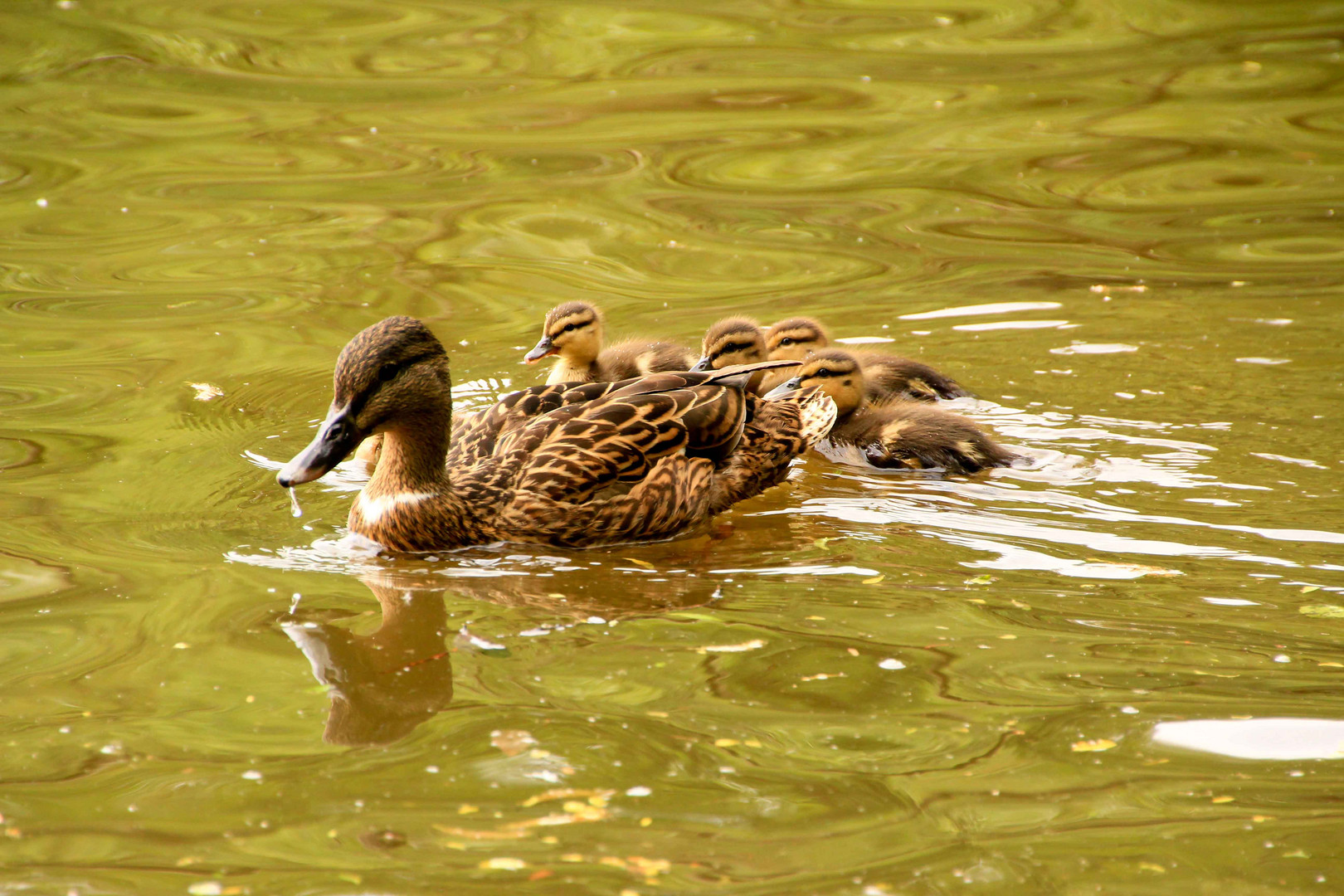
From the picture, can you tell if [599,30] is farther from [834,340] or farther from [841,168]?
[834,340]

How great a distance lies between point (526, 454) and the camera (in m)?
5.09

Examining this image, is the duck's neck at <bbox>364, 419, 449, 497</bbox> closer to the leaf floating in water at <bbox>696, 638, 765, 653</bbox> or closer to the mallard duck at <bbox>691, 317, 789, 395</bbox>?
the leaf floating in water at <bbox>696, 638, 765, 653</bbox>

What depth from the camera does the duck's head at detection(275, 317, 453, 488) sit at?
180 inches

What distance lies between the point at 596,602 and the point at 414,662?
637 mm

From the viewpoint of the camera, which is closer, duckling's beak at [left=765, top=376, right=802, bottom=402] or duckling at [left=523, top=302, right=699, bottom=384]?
duckling's beak at [left=765, top=376, right=802, bottom=402]

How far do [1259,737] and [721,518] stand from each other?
2313mm

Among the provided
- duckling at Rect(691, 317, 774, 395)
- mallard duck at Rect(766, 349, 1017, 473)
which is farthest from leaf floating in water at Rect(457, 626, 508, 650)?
duckling at Rect(691, 317, 774, 395)

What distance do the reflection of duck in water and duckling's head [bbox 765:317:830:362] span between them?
245cm

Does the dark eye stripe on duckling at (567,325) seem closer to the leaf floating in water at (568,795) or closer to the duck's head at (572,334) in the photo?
the duck's head at (572,334)

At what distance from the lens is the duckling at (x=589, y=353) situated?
640cm

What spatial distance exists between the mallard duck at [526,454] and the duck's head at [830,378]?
0.62 meters

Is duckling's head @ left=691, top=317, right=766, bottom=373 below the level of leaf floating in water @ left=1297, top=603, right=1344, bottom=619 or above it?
above

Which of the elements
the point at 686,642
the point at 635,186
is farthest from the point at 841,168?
the point at 686,642

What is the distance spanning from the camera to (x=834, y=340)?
723 cm
